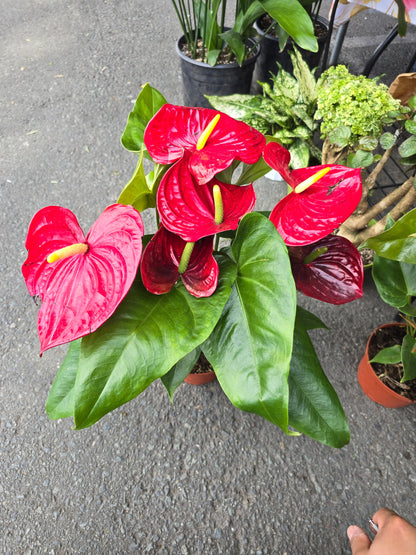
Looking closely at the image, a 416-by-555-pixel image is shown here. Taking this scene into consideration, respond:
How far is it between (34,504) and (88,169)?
125 centimetres

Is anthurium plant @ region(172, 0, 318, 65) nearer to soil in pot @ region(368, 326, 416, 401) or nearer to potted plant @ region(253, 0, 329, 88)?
potted plant @ region(253, 0, 329, 88)

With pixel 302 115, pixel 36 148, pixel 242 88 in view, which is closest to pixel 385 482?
pixel 302 115

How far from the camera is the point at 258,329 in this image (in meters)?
0.61

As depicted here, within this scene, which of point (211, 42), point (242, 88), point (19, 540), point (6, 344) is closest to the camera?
point (19, 540)

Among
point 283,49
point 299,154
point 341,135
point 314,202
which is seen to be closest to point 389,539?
point 314,202

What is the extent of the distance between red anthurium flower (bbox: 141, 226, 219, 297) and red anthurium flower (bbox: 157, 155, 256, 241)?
53 millimetres

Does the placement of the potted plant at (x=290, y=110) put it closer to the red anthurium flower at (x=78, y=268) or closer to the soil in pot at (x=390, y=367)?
the soil in pot at (x=390, y=367)

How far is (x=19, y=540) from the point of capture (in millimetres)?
965

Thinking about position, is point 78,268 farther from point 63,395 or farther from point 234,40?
point 234,40

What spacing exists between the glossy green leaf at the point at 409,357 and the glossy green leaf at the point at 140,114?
0.73 m

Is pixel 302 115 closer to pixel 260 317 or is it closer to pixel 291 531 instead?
pixel 260 317

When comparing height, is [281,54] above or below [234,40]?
below

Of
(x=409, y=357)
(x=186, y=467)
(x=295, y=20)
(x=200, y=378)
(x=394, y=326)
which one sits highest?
(x=295, y=20)

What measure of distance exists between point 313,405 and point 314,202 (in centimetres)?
37
